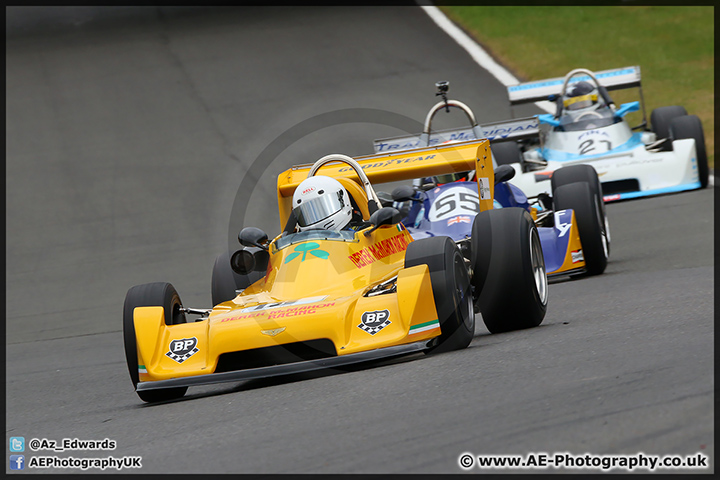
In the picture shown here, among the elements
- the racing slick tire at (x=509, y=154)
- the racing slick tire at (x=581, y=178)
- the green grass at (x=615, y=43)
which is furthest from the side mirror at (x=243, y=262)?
the green grass at (x=615, y=43)

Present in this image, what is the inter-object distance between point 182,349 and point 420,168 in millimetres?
3113

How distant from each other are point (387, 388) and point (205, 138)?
55.0 feet

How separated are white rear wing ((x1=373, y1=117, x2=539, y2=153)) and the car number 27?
9.29 ft

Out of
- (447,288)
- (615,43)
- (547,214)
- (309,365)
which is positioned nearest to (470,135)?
(547,214)

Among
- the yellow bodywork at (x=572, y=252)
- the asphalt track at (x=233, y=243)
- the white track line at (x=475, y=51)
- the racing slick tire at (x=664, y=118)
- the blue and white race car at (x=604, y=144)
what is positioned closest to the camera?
the asphalt track at (x=233, y=243)

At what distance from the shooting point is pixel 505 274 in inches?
278

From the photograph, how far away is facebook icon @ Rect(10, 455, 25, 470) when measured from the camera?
5093mm

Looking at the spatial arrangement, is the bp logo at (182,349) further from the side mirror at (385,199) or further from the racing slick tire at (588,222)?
the racing slick tire at (588,222)

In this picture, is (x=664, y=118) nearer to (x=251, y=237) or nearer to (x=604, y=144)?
(x=604, y=144)

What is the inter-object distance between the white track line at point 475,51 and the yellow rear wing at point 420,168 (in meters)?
13.3

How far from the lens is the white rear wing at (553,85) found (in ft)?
54.0

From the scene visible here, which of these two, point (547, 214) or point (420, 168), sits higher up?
point (420, 168)

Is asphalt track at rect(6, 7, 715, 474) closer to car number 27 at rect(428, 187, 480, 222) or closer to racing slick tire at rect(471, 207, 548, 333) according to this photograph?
racing slick tire at rect(471, 207, 548, 333)

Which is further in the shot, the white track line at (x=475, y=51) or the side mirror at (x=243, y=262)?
the white track line at (x=475, y=51)
